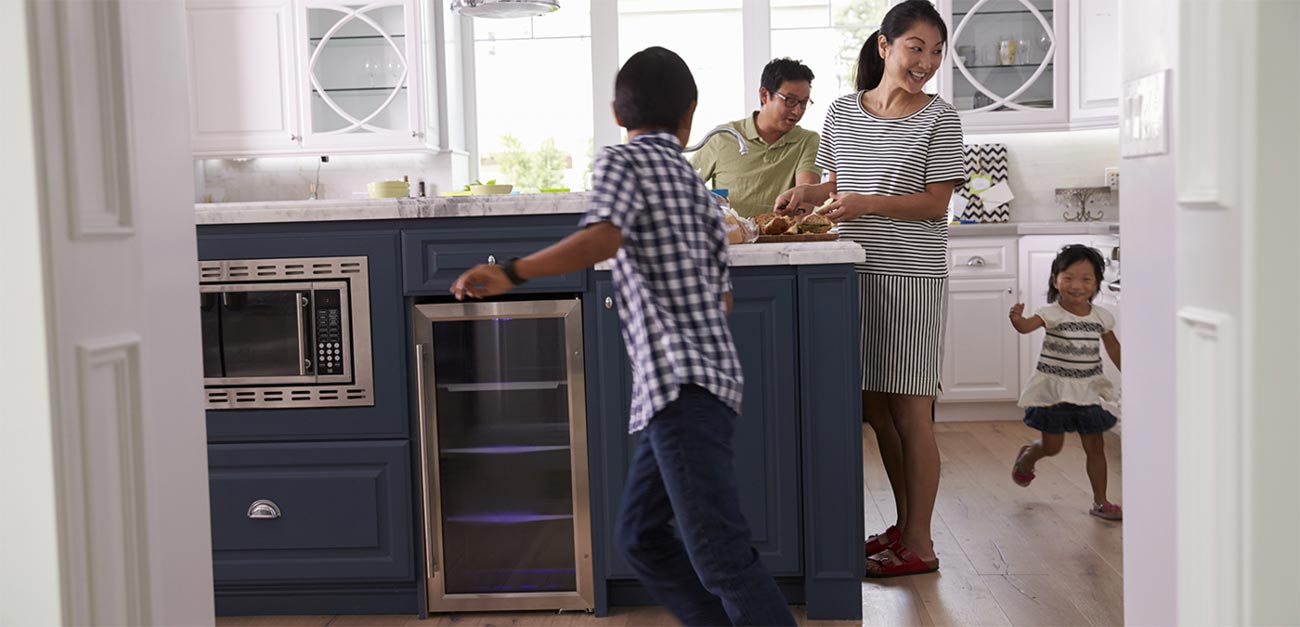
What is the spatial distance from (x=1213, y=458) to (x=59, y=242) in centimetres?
147

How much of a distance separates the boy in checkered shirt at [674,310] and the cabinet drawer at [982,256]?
331 centimetres

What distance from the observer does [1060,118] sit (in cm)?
524

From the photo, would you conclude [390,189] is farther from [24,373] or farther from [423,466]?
[24,373]

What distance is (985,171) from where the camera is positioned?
18.5ft

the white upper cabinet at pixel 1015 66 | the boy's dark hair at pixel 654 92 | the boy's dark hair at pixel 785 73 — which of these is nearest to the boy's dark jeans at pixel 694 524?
the boy's dark hair at pixel 654 92

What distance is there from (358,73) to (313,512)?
2764 millimetres

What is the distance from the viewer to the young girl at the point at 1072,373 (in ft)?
11.7

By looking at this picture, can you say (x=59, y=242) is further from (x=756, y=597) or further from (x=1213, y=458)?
(x=1213, y=458)

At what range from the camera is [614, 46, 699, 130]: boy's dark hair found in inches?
75.9

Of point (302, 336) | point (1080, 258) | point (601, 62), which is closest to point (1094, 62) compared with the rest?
point (1080, 258)

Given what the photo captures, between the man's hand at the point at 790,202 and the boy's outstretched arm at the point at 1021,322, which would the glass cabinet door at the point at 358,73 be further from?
the boy's outstretched arm at the point at 1021,322

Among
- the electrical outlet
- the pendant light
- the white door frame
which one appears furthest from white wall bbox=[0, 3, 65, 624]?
the electrical outlet

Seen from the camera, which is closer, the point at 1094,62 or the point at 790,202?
the point at 790,202

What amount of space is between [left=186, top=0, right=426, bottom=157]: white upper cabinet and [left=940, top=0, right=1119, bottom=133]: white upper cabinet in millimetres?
2385
